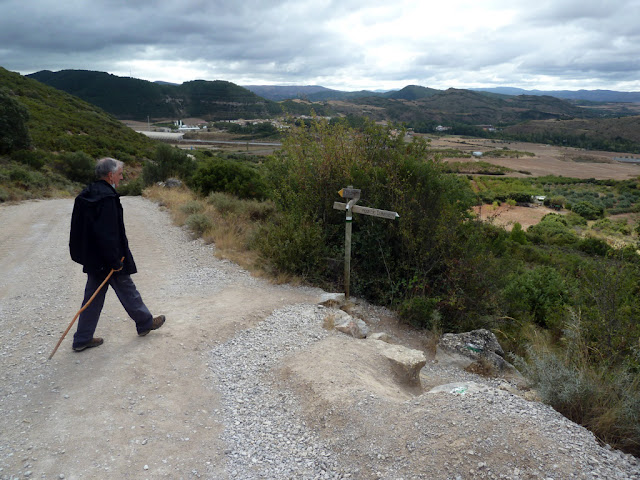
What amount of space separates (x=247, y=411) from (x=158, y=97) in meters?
125

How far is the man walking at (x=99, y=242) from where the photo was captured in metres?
3.98

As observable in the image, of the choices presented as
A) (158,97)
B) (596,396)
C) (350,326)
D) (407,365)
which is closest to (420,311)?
(350,326)

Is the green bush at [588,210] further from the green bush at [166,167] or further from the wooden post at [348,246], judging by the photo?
the wooden post at [348,246]

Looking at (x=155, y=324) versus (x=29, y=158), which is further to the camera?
(x=29, y=158)

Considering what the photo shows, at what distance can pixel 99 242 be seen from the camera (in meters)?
4.01

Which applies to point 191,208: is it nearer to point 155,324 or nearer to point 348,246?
point 348,246

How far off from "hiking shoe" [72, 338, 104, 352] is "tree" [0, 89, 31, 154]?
83.8 feet

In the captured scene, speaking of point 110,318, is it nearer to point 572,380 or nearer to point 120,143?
point 572,380

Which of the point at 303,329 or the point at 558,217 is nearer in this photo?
the point at 303,329

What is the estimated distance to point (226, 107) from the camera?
118188 mm

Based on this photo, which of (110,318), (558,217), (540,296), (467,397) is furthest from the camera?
(558,217)

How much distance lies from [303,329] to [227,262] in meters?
3.28

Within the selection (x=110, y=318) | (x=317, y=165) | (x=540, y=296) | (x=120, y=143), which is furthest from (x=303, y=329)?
(x=120, y=143)

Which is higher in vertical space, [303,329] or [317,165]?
[317,165]
